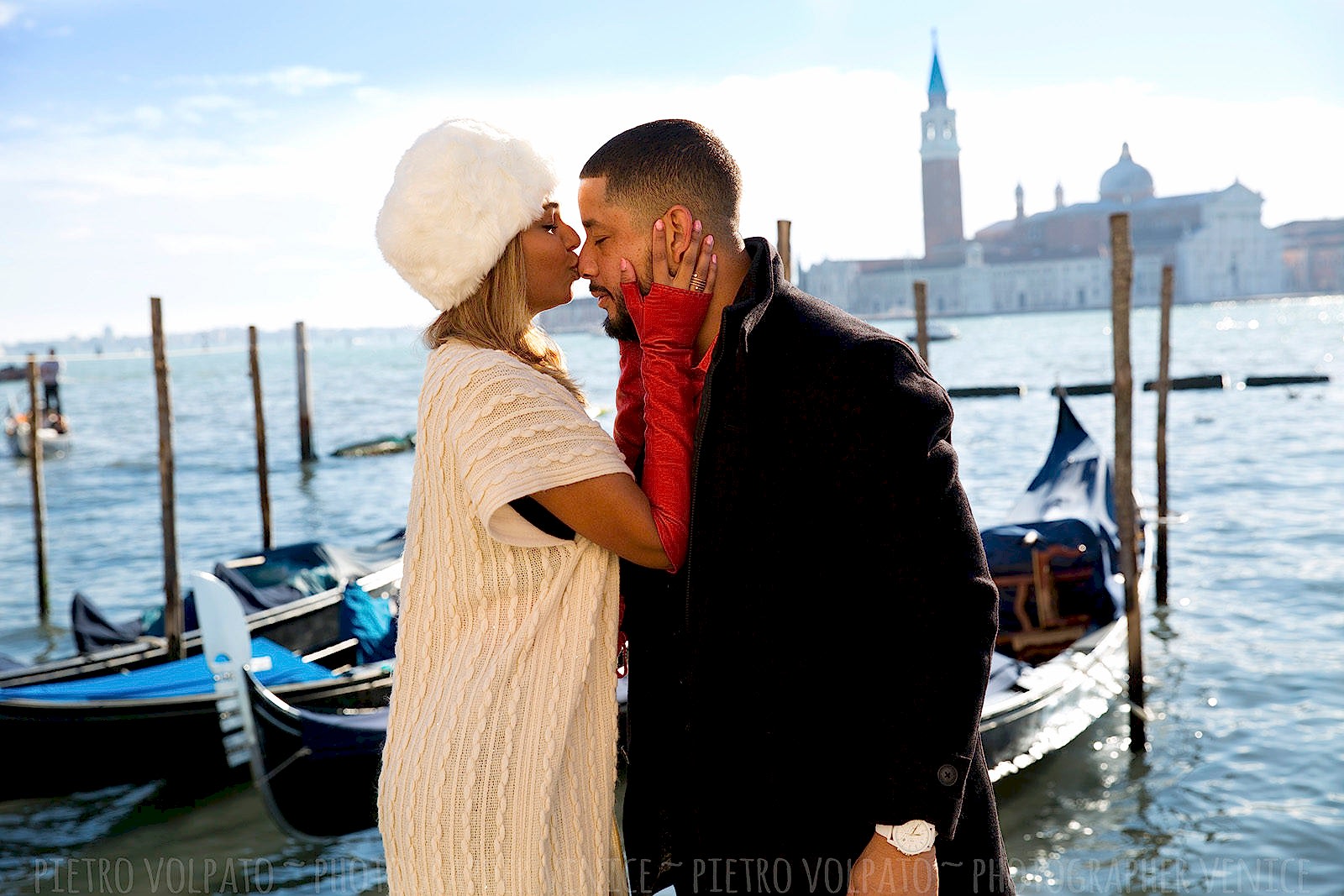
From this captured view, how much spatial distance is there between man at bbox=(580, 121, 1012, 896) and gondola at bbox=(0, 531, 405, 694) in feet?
14.3

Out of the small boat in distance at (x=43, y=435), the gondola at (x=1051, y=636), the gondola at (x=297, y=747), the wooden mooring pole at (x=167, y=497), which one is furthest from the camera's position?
the small boat in distance at (x=43, y=435)

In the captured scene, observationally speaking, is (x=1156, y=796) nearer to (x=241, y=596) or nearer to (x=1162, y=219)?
(x=241, y=596)

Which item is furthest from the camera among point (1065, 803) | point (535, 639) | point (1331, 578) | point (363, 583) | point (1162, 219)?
point (1162, 219)

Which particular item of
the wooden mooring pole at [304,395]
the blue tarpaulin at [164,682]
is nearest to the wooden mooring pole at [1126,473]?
the blue tarpaulin at [164,682]

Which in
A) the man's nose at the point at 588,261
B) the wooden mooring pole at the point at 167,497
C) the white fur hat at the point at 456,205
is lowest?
the wooden mooring pole at the point at 167,497

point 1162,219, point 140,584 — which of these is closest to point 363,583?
point 140,584

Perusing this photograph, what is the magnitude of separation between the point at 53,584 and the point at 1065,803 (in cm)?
827

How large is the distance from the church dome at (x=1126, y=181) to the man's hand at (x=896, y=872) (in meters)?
86.5

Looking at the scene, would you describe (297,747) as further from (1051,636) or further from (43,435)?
(43,435)

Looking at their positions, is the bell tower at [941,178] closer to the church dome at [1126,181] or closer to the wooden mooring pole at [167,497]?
the church dome at [1126,181]

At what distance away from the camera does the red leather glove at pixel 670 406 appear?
1.18 metres

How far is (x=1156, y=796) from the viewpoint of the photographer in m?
4.31

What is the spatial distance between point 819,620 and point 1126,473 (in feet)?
13.5

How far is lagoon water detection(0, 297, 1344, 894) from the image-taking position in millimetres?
3943
